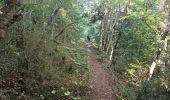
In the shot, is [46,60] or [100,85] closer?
[46,60]

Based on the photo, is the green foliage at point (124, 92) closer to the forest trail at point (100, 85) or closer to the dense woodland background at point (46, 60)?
the dense woodland background at point (46, 60)

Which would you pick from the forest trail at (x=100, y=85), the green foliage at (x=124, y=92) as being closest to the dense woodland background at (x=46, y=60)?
the green foliage at (x=124, y=92)

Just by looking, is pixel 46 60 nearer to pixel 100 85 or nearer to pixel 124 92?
pixel 100 85

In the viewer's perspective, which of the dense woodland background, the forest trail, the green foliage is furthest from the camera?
the green foliage

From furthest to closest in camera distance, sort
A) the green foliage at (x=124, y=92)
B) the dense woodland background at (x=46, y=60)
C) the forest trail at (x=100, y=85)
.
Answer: the green foliage at (x=124, y=92)
the forest trail at (x=100, y=85)
the dense woodland background at (x=46, y=60)

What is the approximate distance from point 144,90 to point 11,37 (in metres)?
6.63

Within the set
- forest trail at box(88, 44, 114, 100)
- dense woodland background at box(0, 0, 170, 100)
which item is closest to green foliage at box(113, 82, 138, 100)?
dense woodland background at box(0, 0, 170, 100)

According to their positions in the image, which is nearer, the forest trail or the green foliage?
the forest trail

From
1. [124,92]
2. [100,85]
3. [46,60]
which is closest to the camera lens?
[46,60]

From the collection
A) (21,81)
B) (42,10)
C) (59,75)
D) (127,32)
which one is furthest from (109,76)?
(21,81)

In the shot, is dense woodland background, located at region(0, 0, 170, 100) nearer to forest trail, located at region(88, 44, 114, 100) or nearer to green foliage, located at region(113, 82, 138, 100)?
green foliage, located at region(113, 82, 138, 100)

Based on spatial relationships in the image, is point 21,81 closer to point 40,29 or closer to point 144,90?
point 40,29

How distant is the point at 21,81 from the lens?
28.7 feet

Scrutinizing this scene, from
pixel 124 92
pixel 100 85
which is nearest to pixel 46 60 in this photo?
pixel 100 85
